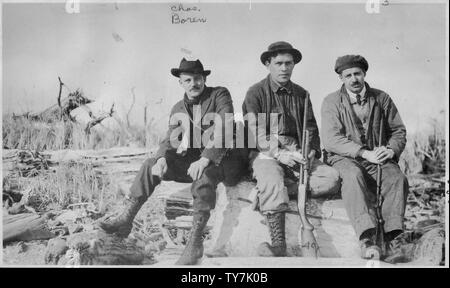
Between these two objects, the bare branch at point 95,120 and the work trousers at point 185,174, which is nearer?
the work trousers at point 185,174

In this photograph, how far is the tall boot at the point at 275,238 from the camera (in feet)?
15.0

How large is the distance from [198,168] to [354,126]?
130 centimetres

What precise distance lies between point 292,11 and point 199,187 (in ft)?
5.29

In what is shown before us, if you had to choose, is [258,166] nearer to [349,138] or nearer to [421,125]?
[349,138]

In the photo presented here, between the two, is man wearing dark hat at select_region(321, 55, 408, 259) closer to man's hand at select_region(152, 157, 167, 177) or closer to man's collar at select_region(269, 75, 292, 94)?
man's collar at select_region(269, 75, 292, 94)

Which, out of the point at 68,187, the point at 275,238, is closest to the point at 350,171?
the point at 275,238

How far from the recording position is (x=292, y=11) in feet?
15.6

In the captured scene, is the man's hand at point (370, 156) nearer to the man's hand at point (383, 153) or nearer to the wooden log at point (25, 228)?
the man's hand at point (383, 153)

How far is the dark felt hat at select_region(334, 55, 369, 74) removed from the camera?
4.76 m

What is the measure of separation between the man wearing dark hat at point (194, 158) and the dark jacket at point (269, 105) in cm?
17

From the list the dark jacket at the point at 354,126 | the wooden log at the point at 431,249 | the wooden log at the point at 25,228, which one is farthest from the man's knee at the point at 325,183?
the wooden log at the point at 25,228

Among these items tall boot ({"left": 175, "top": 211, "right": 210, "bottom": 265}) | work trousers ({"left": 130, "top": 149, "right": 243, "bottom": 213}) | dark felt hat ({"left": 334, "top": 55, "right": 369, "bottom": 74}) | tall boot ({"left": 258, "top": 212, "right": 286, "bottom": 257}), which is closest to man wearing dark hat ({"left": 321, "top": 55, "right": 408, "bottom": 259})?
dark felt hat ({"left": 334, "top": 55, "right": 369, "bottom": 74})
